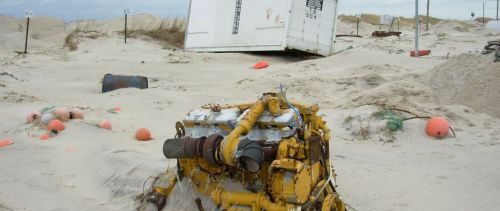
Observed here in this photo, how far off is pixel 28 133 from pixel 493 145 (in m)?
7.17

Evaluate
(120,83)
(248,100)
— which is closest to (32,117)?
(120,83)

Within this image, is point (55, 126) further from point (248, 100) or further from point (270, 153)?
point (270, 153)

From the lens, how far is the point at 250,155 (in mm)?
4230

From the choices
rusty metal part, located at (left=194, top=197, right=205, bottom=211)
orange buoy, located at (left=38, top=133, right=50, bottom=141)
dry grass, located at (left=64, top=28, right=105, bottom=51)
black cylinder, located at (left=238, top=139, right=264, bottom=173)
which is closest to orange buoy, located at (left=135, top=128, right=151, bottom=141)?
orange buoy, located at (left=38, top=133, right=50, bottom=141)

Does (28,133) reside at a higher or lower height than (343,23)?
lower

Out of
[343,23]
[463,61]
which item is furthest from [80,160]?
[343,23]

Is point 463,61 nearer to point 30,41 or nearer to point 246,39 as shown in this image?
point 246,39

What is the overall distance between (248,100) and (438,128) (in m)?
4.52

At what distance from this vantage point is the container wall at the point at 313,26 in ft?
Answer: 54.6

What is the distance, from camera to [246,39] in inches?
702

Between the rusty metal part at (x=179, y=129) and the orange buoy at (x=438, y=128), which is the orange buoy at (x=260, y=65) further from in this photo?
the rusty metal part at (x=179, y=129)

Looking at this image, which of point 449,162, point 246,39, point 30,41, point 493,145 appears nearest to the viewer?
point 449,162

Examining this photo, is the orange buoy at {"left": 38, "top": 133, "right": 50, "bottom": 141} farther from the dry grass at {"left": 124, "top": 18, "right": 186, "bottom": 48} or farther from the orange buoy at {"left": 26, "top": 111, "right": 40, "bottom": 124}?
the dry grass at {"left": 124, "top": 18, "right": 186, "bottom": 48}

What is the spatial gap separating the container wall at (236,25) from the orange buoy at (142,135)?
8237mm
